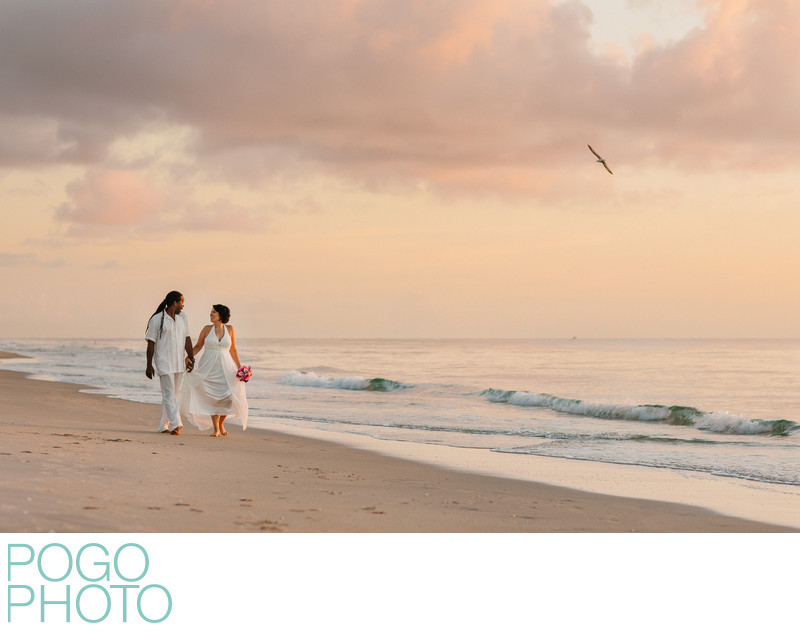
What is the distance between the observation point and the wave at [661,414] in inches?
698

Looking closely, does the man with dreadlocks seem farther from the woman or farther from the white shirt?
the woman

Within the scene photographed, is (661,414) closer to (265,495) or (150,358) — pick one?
(150,358)

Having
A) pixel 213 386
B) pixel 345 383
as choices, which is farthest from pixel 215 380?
pixel 345 383

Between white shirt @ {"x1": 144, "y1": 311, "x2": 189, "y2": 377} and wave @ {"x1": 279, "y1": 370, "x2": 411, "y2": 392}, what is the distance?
19317mm

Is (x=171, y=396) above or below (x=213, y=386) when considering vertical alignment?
below

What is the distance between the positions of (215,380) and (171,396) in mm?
749

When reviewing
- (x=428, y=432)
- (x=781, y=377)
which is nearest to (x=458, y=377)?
(x=781, y=377)

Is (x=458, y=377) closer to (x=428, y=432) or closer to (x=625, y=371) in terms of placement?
(x=625, y=371)

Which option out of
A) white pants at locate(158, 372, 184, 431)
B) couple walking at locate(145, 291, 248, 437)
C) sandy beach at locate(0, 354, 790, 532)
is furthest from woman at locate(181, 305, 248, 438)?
sandy beach at locate(0, 354, 790, 532)

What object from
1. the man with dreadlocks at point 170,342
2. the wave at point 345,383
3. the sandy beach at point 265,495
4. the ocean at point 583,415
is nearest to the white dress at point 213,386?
the man with dreadlocks at point 170,342

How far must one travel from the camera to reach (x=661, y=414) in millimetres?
20406

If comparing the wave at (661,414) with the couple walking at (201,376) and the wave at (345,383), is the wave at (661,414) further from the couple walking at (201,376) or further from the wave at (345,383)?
the couple walking at (201,376)

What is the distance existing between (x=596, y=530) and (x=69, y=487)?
460cm
